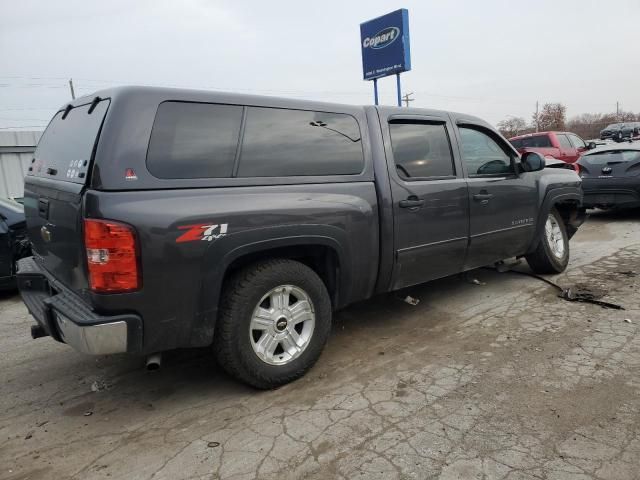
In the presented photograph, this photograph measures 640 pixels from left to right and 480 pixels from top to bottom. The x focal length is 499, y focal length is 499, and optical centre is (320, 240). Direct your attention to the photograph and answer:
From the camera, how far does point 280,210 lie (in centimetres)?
320

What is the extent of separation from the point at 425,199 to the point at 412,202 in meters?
0.17

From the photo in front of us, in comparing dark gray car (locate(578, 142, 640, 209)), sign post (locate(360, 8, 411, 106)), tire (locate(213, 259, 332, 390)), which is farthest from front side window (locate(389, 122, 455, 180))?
sign post (locate(360, 8, 411, 106))

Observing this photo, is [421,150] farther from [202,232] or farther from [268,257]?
[202,232]

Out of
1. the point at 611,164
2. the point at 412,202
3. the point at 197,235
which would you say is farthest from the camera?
the point at 611,164

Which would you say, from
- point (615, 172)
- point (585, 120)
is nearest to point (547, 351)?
point (615, 172)

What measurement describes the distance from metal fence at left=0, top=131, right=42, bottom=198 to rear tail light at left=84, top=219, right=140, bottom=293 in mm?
15513

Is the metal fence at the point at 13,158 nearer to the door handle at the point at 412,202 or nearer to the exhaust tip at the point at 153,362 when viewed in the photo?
the exhaust tip at the point at 153,362

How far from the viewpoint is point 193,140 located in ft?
9.77

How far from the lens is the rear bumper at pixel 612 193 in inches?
352

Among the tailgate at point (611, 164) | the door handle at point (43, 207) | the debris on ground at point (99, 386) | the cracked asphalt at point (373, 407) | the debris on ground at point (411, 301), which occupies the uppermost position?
the door handle at point (43, 207)

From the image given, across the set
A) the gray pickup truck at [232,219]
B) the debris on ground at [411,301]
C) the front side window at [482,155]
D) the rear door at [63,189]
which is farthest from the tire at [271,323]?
the front side window at [482,155]

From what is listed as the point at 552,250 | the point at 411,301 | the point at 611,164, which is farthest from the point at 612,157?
the point at 411,301

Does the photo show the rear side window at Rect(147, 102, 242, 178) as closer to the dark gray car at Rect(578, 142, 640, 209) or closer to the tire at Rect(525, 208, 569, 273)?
the tire at Rect(525, 208, 569, 273)

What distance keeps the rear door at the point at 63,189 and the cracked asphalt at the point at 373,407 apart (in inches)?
35.6
